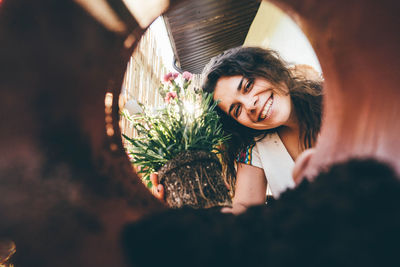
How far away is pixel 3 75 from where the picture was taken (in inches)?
10.9

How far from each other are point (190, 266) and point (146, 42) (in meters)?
2.75

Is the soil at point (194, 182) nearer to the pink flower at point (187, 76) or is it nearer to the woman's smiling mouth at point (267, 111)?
the woman's smiling mouth at point (267, 111)

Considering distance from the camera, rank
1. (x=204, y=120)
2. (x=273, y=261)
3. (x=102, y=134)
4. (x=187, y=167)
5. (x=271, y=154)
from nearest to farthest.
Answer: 1. (x=273, y=261)
2. (x=102, y=134)
3. (x=187, y=167)
4. (x=204, y=120)
5. (x=271, y=154)

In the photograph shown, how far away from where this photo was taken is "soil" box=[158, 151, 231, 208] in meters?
0.53

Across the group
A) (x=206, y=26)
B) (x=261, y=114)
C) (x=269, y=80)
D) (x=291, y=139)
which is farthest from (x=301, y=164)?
(x=206, y=26)

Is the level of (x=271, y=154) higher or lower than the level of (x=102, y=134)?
lower

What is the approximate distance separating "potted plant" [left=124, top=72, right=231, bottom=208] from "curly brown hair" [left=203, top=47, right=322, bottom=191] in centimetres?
17

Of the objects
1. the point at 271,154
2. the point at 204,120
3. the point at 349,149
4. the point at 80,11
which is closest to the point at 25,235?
the point at 80,11

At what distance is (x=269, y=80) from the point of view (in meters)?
0.87

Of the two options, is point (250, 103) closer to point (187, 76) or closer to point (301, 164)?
point (187, 76)

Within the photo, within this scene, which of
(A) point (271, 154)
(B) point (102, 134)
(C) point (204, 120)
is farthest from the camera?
(A) point (271, 154)

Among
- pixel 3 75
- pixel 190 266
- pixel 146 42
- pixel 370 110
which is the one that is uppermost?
pixel 146 42

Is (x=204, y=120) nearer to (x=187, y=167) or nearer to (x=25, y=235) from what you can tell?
(x=187, y=167)

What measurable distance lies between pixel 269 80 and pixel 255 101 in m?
0.14
